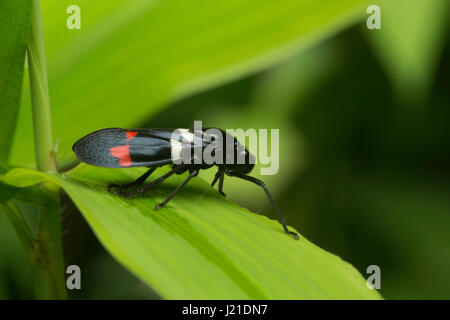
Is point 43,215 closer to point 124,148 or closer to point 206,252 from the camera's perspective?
point 124,148

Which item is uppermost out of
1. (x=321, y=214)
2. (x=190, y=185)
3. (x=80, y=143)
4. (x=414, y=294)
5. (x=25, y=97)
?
(x=25, y=97)

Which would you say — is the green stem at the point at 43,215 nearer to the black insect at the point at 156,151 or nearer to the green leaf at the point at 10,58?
the green leaf at the point at 10,58

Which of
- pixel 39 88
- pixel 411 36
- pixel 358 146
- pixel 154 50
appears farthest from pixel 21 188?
pixel 358 146

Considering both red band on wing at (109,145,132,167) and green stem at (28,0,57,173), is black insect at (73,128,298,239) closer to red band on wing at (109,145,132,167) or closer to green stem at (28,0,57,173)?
red band on wing at (109,145,132,167)

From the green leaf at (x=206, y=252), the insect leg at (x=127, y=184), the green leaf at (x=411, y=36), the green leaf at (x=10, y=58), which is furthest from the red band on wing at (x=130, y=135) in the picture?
the green leaf at (x=411, y=36)

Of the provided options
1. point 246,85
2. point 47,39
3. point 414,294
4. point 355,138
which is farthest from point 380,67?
A: point 47,39

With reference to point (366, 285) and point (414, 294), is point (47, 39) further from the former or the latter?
point (414, 294)
